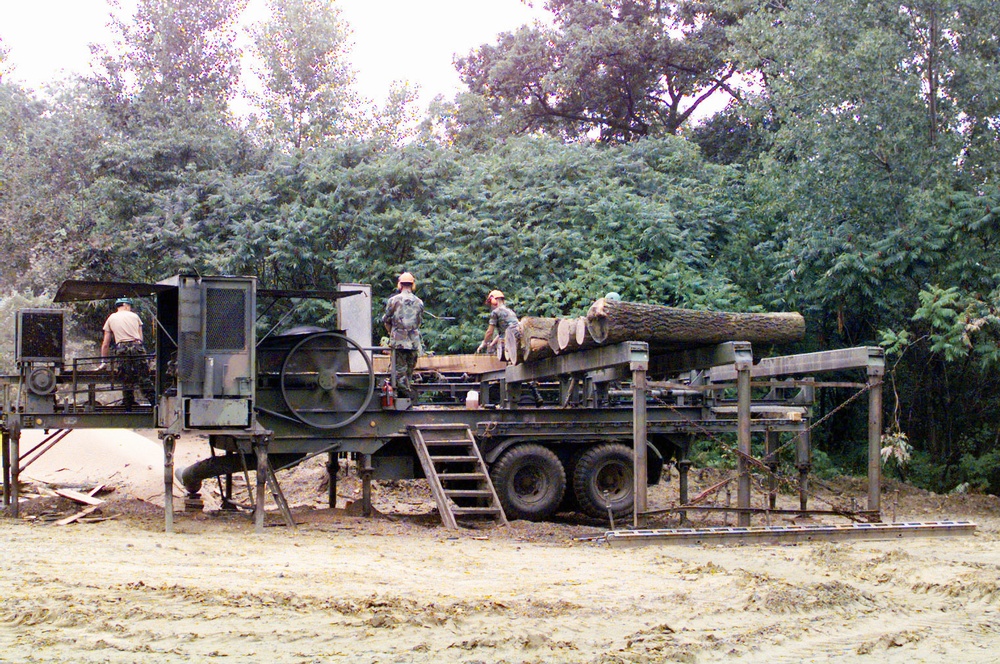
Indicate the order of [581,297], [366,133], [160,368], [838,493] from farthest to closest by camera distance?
[366,133] < [581,297] < [838,493] < [160,368]

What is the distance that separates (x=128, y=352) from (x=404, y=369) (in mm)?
3704

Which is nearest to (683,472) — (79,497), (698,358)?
(698,358)

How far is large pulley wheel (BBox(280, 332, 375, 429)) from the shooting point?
552 inches

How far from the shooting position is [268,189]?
2369 centimetres

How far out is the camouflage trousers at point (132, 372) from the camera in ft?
46.7

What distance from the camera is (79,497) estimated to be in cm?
1493

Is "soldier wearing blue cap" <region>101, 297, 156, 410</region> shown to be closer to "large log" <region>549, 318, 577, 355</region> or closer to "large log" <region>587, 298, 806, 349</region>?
"large log" <region>549, 318, 577, 355</region>

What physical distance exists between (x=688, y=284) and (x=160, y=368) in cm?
1058

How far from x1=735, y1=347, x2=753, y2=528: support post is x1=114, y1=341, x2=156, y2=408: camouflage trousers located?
7162mm

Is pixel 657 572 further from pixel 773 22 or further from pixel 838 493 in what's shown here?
pixel 773 22

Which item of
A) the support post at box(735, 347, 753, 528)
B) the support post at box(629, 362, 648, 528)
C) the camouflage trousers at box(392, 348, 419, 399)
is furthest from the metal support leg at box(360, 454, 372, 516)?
the support post at box(735, 347, 753, 528)

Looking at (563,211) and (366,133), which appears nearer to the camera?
(563,211)

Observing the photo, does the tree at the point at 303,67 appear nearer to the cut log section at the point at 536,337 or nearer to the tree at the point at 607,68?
the tree at the point at 607,68

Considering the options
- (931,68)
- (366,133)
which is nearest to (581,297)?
(931,68)
